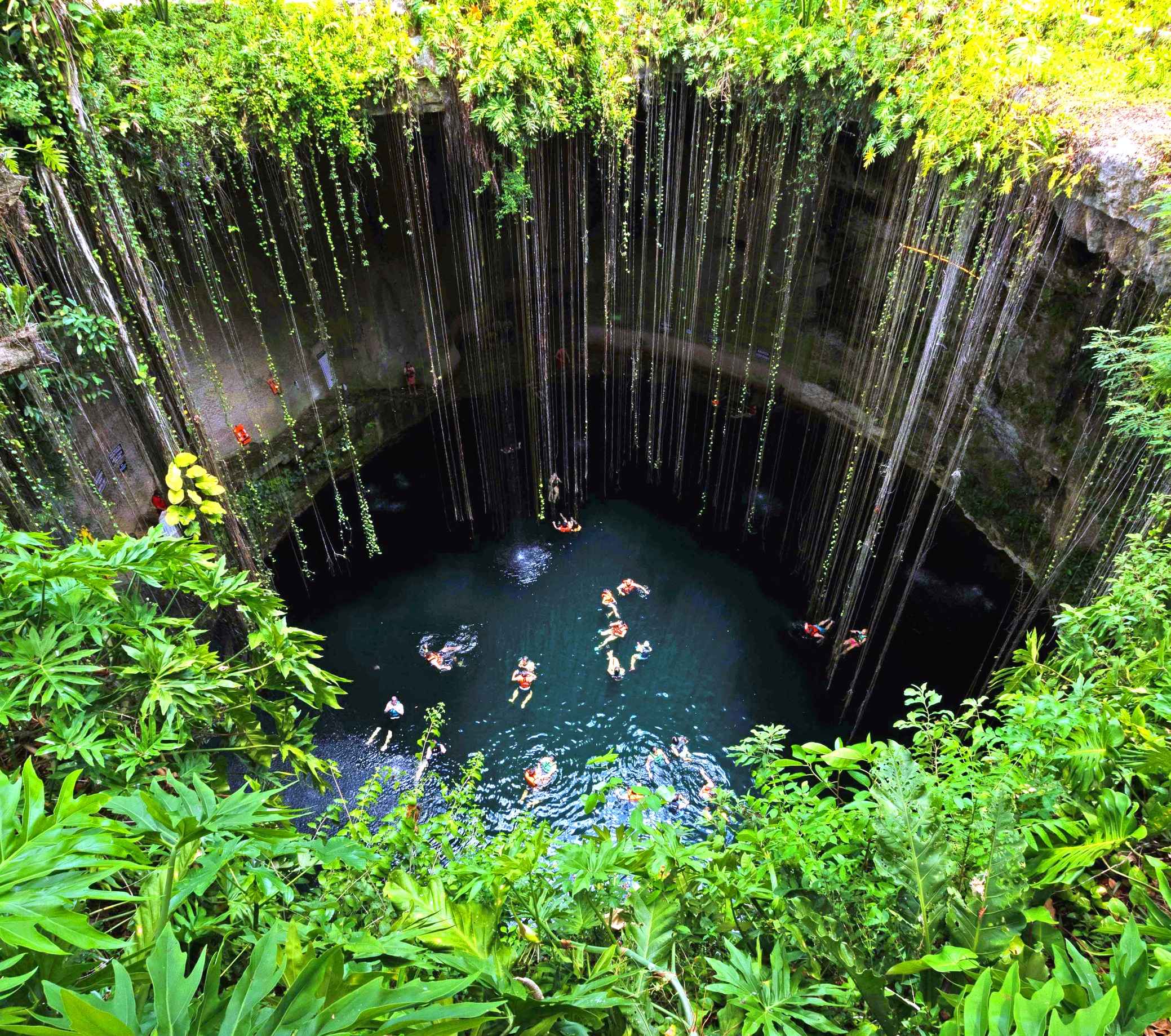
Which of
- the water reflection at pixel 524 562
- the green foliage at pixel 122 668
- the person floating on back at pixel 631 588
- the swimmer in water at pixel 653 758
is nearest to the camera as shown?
the green foliage at pixel 122 668

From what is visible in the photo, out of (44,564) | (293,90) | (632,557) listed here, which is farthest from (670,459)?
(44,564)

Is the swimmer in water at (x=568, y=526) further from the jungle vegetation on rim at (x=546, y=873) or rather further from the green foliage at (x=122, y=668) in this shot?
the green foliage at (x=122, y=668)

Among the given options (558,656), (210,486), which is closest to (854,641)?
(558,656)

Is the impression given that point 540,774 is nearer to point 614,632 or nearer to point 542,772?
point 542,772

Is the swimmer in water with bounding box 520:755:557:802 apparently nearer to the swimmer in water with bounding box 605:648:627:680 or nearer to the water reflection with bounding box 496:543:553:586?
the swimmer in water with bounding box 605:648:627:680

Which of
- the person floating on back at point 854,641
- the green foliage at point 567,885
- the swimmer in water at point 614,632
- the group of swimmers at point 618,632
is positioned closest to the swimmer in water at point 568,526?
the group of swimmers at point 618,632

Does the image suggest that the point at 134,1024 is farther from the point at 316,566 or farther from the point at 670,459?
the point at 670,459

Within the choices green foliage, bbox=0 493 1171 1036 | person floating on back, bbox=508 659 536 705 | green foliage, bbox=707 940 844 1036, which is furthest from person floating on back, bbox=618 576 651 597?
green foliage, bbox=707 940 844 1036
